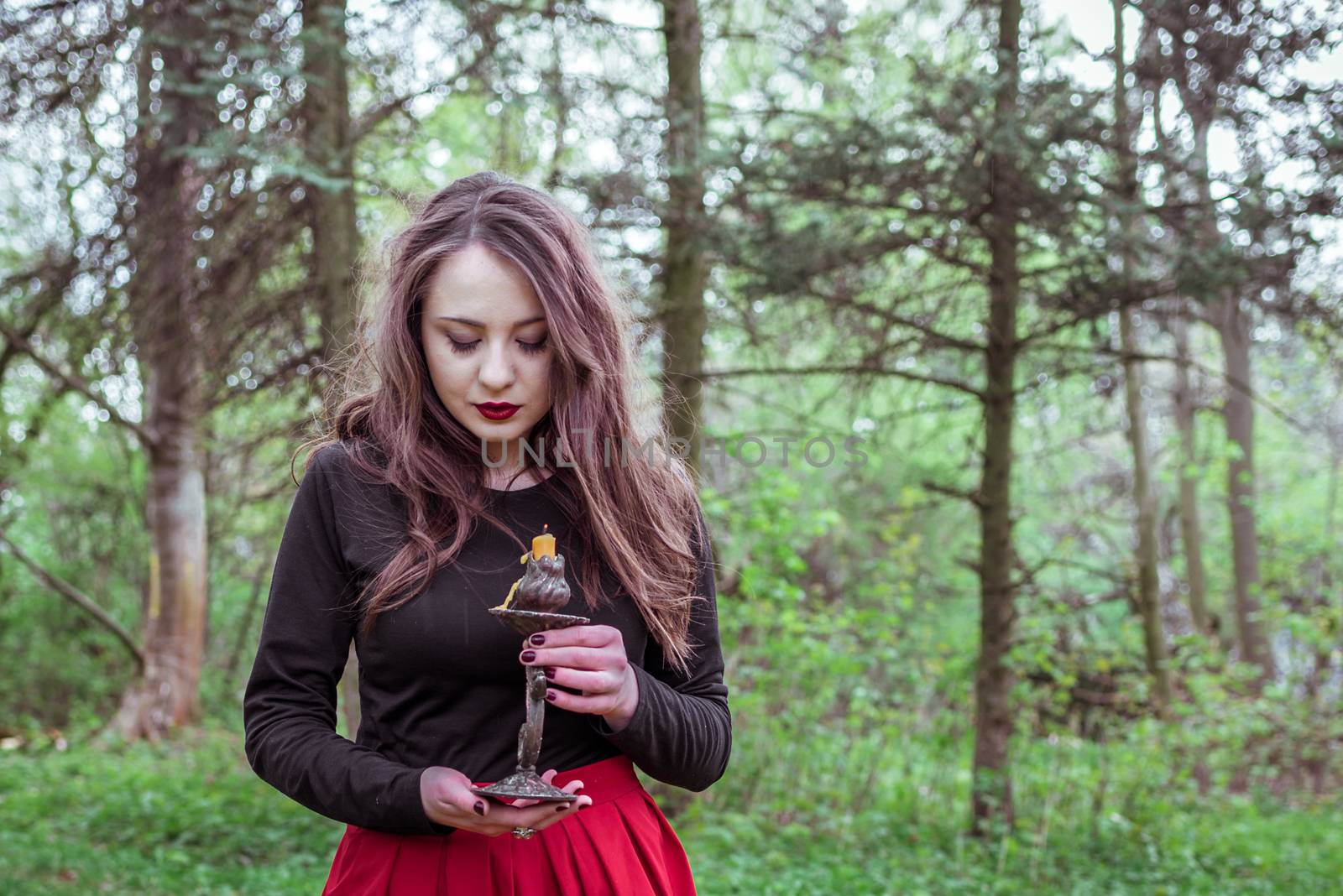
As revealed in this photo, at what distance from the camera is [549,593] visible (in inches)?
60.2

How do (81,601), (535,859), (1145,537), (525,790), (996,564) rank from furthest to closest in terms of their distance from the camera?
(81,601) → (1145,537) → (996,564) → (535,859) → (525,790)

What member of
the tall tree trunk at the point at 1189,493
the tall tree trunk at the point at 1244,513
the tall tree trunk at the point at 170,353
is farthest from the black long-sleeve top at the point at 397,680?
the tall tree trunk at the point at 1244,513

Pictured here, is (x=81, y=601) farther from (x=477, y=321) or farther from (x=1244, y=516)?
(x=1244, y=516)

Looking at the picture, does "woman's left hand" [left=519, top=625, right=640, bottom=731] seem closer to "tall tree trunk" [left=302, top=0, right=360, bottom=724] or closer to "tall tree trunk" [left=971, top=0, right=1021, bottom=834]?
"tall tree trunk" [left=302, top=0, right=360, bottom=724]

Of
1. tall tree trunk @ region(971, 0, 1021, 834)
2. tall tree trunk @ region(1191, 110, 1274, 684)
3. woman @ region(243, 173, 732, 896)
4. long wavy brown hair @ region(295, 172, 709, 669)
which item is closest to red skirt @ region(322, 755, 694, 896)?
woman @ region(243, 173, 732, 896)

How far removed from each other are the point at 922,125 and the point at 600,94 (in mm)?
1845

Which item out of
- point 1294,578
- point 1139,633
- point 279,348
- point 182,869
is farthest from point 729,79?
point 1294,578

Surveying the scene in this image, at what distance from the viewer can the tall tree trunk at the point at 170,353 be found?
256 inches

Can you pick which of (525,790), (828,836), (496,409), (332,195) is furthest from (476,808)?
(828,836)

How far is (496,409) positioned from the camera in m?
1.80

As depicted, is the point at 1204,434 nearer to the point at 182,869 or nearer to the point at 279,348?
the point at 279,348

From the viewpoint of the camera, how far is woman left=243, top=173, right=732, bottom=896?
5.42 ft

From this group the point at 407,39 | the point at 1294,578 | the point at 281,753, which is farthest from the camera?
the point at 1294,578

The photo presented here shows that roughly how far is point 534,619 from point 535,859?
45 cm
